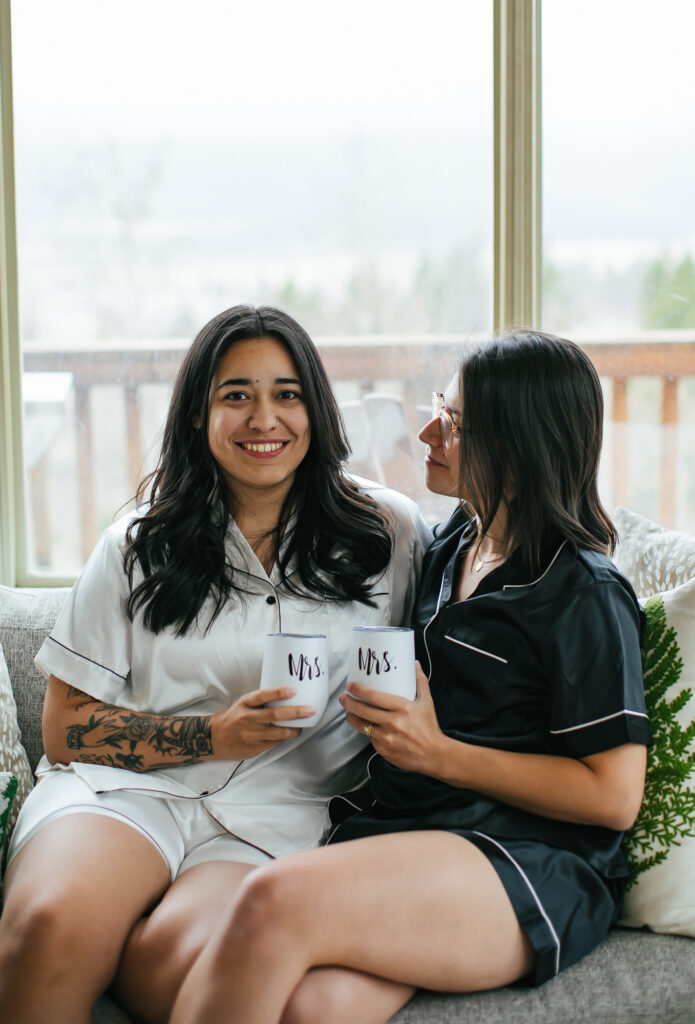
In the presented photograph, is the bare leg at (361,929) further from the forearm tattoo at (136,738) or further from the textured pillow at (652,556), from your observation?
the textured pillow at (652,556)

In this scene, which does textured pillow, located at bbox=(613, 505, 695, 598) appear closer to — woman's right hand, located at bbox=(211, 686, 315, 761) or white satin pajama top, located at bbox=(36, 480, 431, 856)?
white satin pajama top, located at bbox=(36, 480, 431, 856)

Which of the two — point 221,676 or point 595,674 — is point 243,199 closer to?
point 221,676

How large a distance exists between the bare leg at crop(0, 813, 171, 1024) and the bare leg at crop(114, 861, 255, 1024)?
30 mm

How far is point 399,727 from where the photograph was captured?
1.27m

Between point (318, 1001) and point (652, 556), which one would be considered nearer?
point (318, 1001)

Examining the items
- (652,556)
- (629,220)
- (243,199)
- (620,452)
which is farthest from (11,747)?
(629,220)

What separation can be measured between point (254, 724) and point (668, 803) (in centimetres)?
63

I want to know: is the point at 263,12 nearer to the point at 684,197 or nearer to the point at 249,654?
the point at 684,197

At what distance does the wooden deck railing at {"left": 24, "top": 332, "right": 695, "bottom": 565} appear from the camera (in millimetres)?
2195

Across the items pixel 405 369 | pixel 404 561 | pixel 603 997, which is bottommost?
pixel 603 997

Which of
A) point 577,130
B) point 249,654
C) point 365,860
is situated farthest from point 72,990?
point 577,130

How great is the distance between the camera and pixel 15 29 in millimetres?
2166

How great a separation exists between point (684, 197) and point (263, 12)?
43.1 inches

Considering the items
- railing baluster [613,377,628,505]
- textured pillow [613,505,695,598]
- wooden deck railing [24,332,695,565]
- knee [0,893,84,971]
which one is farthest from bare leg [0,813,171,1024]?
railing baluster [613,377,628,505]
